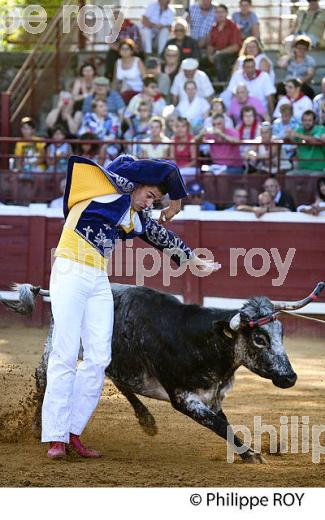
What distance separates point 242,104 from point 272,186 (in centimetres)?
116

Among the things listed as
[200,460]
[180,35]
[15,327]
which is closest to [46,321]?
[15,327]

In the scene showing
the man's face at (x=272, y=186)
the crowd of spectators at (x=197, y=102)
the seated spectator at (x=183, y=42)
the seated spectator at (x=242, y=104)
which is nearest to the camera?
the man's face at (x=272, y=186)

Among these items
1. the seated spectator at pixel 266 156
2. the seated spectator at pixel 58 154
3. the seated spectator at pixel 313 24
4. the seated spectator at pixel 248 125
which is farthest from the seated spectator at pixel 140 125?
the seated spectator at pixel 313 24

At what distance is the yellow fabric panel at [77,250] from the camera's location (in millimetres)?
4629

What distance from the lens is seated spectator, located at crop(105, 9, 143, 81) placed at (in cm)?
1168

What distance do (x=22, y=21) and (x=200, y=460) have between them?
1101cm

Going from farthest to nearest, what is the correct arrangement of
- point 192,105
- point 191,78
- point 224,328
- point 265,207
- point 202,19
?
point 202,19
point 191,78
point 192,105
point 265,207
point 224,328

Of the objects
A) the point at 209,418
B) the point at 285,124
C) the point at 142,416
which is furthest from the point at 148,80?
the point at 209,418

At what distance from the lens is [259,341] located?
15.6ft

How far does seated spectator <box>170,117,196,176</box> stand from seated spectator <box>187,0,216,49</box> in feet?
6.38

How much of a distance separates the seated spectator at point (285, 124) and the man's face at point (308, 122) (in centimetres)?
16

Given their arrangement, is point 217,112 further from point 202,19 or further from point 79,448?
point 79,448

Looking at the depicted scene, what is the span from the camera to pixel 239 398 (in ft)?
21.7

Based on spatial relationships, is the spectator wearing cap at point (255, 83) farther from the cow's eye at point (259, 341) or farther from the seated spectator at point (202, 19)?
the cow's eye at point (259, 341)
